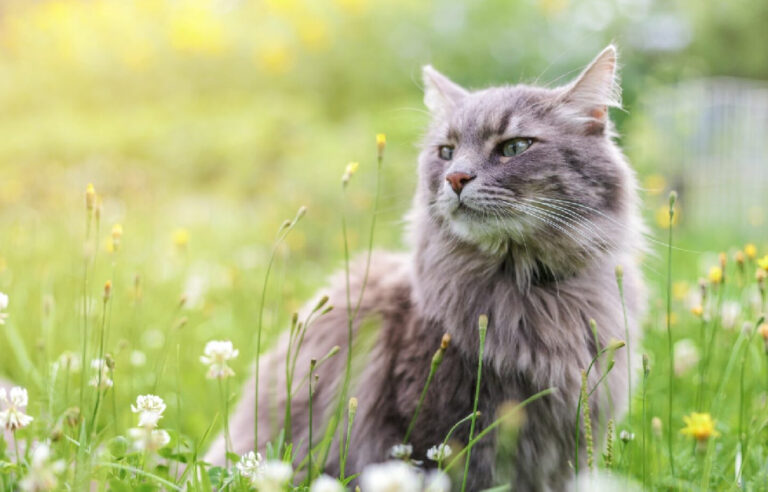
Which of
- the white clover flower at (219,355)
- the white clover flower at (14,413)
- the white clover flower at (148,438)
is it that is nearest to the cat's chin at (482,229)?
the white clover flower at (219,355)

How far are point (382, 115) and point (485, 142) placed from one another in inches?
195

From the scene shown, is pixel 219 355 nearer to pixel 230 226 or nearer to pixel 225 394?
pixel 225 394

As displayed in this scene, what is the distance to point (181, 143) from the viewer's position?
8695mm

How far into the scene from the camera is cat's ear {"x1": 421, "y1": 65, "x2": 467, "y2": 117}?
2.32m

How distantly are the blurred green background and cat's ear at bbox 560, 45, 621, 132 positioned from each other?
63 cm

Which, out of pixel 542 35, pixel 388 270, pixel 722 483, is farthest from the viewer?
pixel 542 35

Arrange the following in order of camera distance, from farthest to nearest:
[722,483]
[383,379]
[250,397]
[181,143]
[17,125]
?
[17,125]
[181,143]
[250,397]
[383,379]
[722,483]

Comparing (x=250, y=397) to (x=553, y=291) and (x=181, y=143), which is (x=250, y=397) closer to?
(x=553, y=291)

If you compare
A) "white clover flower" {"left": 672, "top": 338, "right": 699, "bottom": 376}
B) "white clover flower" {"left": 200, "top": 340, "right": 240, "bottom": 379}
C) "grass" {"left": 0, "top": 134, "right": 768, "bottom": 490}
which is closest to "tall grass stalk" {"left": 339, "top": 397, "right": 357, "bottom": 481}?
"grass" {"left": 0, "top": 134, "right": 768, "bottom": 490}

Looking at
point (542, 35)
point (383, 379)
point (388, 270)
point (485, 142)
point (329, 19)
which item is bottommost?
point (383, 379)

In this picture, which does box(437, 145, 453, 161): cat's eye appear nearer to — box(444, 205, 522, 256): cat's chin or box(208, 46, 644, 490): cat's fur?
box(208, 46, 644, 490): cat's fur

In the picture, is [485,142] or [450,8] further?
[450,8]

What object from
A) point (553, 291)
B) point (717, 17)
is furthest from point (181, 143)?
point (717, 17)

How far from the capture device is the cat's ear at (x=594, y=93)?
6.79ft
